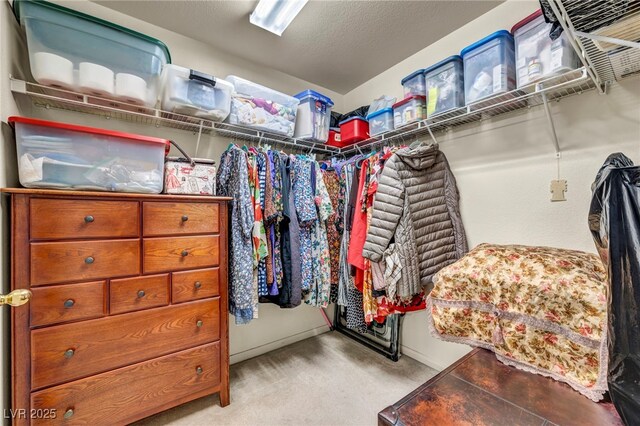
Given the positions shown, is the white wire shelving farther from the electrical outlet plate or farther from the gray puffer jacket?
the gray puffer jacket

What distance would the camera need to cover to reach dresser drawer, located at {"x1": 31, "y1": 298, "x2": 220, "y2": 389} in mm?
1115

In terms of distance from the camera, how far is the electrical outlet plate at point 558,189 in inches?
53.2

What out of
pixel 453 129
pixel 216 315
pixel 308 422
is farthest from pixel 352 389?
pixel 453 129

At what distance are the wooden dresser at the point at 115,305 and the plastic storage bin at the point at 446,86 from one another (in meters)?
1.46

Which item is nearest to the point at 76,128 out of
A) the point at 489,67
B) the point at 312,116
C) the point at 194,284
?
the point at 194,284

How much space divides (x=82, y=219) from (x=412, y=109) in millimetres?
1936

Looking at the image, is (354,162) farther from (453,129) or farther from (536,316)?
(536,316)

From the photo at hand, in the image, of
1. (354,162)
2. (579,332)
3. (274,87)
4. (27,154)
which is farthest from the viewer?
(274,87)

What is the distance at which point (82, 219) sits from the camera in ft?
3.91

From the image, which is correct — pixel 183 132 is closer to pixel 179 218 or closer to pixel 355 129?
pixel 179 218

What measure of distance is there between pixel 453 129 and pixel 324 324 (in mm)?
2087

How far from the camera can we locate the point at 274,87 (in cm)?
232

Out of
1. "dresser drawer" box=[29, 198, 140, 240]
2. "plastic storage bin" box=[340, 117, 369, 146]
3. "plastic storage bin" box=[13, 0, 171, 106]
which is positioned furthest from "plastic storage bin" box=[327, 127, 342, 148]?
"dresser drawer" box=[29, 198, 140, 240]

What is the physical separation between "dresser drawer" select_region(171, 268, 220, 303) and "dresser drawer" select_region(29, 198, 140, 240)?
328 millimetres
